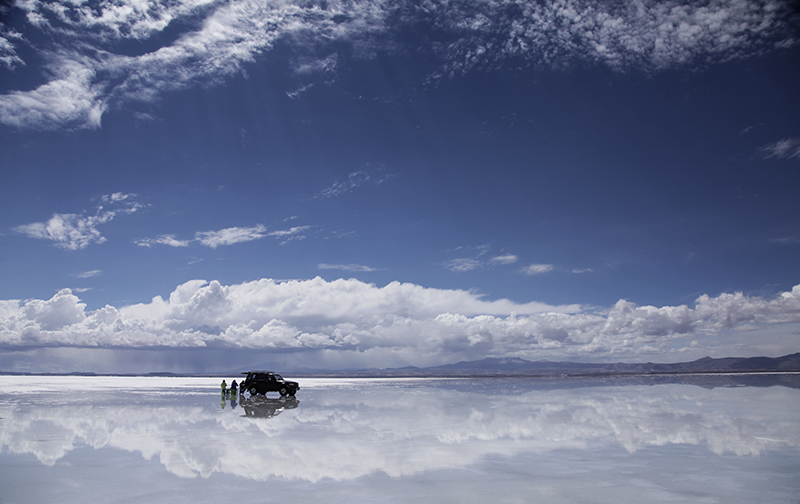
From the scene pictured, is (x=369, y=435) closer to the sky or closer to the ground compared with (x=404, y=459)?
closer to the ground

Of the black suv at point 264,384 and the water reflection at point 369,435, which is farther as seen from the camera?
the black suv at point 264,384

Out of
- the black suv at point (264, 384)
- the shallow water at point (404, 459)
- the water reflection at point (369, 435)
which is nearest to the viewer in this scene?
the shallow water at point (404, 459)

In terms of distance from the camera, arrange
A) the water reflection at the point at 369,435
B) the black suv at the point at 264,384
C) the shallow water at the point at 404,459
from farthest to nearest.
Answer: the black suv at the point at 264,384 < the water reflection at the point at 369,435 < the shallow water at the point at 404,459

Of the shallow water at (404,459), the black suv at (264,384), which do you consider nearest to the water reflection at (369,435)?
the shallow water at (404,459)

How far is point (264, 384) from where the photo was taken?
38531mm

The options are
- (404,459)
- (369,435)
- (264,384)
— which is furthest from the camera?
(264,384)

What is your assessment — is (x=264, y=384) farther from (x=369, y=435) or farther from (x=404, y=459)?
(x=404, y=459)

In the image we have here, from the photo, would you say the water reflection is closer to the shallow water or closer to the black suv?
the shallow water

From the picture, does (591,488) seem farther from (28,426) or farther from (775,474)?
(28,426)

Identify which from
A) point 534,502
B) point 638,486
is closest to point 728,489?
point 638,486

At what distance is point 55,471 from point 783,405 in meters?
37.1

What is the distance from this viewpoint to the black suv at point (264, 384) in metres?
38.4

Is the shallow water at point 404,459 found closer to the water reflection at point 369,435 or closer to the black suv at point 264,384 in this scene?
the water reflection at point 369,435

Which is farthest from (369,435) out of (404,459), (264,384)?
(264,384)
